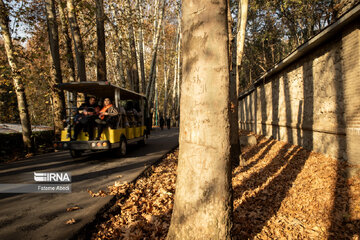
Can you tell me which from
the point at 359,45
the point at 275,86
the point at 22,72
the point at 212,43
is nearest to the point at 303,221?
the point at 212,43

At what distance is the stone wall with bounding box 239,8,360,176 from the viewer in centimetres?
520

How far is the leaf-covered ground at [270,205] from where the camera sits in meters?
3.04

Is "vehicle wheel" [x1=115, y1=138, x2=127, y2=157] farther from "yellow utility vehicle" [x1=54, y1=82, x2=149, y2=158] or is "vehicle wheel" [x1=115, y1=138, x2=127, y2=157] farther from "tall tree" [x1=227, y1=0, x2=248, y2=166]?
"tall tree" [x1=227, y1=0, x2=248, y2=166]

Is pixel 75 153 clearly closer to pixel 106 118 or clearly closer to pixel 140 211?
pixel 106 118

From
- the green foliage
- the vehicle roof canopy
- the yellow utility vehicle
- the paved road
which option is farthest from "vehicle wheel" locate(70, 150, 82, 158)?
the green foliage

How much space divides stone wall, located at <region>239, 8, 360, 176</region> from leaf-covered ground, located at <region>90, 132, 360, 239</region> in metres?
0.87

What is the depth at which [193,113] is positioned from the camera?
213cm

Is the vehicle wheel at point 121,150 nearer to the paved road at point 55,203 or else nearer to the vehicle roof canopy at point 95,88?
the paved road at point 55,203

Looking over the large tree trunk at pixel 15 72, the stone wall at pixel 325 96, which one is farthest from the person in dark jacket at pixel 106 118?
the stone wall at pixel 325 96

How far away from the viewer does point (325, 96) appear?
688 cm

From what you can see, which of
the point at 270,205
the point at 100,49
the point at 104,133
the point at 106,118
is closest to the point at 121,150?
the point at 104,133

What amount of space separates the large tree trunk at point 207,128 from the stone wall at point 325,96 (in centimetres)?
459

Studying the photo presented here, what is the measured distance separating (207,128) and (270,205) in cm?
279

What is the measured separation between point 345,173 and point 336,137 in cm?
182
